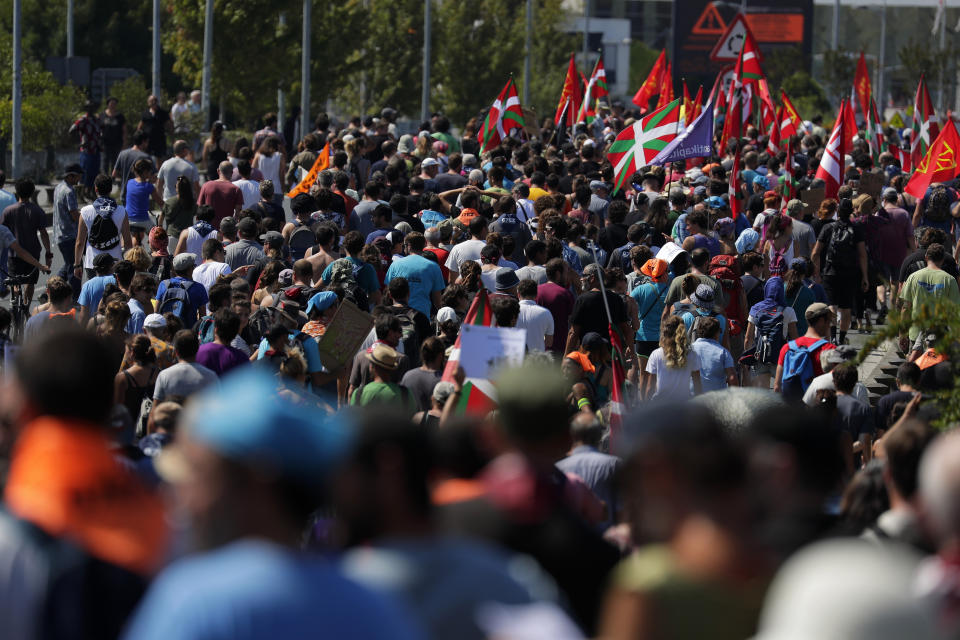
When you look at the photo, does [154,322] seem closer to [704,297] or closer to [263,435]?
[704,297]

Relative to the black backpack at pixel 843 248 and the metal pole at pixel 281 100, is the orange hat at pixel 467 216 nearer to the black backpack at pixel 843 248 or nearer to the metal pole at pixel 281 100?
the black backpack at pixel 843 248

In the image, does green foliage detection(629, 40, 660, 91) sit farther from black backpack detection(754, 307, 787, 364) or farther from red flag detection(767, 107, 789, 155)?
black backpack detection(754, 307, 787, 364)

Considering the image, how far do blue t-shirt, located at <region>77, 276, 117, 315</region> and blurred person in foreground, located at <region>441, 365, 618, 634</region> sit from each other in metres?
7.10

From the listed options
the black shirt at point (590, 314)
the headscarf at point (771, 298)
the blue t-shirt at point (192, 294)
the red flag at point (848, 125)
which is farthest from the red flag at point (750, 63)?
the blue t-shirt at point (192, 294)

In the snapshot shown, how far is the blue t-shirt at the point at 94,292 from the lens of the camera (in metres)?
10.9

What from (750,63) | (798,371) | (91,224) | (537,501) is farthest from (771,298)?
(750,63)

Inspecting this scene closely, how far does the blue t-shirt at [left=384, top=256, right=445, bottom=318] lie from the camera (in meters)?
11.8

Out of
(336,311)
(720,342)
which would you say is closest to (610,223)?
(720,342)

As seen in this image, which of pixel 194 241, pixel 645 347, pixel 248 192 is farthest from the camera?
pixel 248 192

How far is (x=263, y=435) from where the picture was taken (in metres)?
2.71

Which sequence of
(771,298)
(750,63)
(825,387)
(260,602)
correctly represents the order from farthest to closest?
1. (750,63)
2. (771,298)
3. (825,387)
4. (260,602)

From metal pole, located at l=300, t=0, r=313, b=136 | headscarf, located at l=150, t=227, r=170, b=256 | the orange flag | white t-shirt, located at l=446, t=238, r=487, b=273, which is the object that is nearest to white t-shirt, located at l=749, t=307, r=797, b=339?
white t-shirt, located at l=446, t=238, r=487, b=273

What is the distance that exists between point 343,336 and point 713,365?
2488mm

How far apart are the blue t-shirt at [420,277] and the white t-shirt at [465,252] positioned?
823 mm
